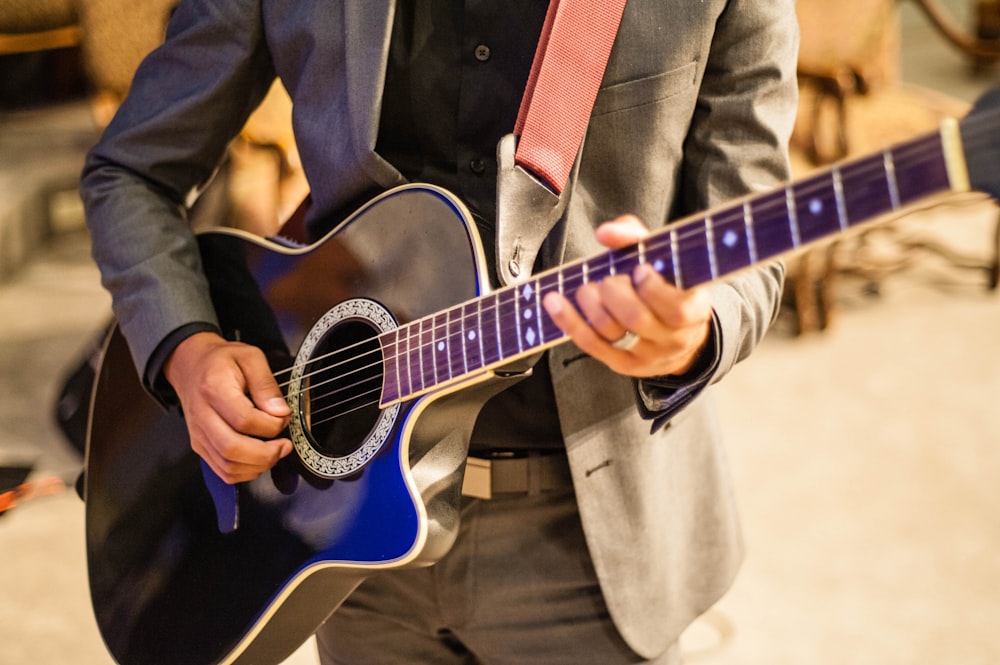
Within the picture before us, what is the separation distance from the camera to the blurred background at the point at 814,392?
2.44m

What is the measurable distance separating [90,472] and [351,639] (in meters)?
0.45

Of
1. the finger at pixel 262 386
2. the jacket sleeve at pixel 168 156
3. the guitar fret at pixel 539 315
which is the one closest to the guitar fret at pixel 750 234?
the guitar fret at pixel 539 315

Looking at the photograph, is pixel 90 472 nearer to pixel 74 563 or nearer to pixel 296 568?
pixel 296 568

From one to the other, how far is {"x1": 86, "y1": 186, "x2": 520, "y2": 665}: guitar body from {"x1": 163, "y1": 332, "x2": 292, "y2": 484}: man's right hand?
1.2 inches

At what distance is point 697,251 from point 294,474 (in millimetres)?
618

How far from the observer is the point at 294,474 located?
4.01ft

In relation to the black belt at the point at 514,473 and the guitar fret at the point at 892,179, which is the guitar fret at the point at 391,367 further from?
the guitar fret at the point at 892,179

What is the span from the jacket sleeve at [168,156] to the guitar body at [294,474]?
79mm

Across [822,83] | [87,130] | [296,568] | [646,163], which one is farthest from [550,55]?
[87,130]

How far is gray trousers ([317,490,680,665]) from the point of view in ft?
4.06

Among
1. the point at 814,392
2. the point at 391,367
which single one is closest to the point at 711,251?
the point at 391,367

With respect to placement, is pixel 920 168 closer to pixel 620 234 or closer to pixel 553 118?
pixel 620 234

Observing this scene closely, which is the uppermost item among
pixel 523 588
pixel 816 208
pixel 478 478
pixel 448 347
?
pixel 816 208

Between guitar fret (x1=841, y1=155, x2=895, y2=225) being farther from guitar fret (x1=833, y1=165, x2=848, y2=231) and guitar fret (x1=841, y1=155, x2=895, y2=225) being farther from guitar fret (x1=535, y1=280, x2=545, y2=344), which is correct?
guitar fret (x1=535, y1=280, x2=545, y2=344)
